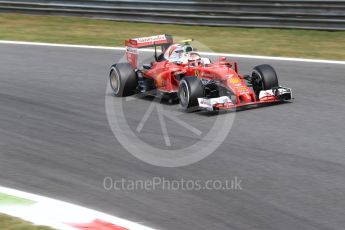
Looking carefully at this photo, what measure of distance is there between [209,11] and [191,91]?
340 inches

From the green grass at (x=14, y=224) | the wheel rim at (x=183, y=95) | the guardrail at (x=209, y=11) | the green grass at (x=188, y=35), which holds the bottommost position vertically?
the green grass at (x=14, y=224)

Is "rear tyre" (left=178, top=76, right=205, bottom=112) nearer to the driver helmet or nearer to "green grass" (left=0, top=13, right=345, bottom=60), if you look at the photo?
the driver helmet

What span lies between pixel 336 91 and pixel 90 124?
4391mm

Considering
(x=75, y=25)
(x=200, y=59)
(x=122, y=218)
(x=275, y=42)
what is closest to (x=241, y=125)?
(x=200, y=59)

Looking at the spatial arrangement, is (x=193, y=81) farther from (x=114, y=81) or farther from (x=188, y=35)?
(x=188, y=35)

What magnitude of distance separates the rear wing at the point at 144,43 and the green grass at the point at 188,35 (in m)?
4.12

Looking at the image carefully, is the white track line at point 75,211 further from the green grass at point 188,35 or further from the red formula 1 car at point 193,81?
the green grass at point 188,35

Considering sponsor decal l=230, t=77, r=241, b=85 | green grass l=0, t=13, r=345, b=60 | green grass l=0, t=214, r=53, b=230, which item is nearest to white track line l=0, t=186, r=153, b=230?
green grass l=0, t=214, r=53, b=230

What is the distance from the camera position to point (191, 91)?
33.7ft

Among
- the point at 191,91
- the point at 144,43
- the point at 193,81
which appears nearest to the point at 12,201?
the point at 191,91

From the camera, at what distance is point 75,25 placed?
20.5 meters

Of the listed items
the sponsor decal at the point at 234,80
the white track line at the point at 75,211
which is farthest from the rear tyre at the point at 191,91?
the white track line at the point at 75,211

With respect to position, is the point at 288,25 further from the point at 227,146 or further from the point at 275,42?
the point at 227,146

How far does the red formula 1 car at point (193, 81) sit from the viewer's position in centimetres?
1037
